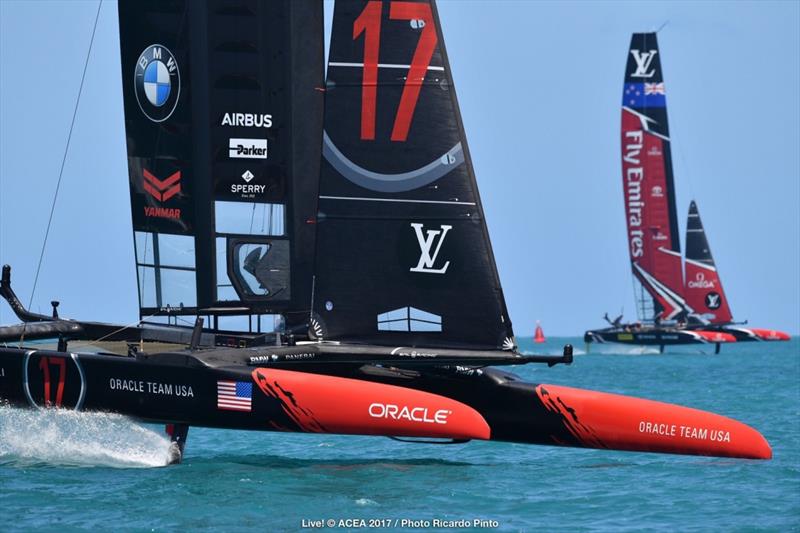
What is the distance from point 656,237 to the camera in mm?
48875

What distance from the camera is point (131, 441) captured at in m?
13.1

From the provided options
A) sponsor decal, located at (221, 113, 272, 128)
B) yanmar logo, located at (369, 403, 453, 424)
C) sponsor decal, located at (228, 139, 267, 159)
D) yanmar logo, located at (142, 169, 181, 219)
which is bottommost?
yanmar logo, located at (369, 403, 453, 424)

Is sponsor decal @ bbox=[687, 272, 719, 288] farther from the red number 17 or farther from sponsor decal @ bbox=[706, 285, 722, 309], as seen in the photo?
the red number 17

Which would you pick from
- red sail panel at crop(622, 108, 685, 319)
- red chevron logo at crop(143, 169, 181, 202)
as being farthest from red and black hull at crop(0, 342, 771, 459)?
red sail panel at crop(622, 108, 685, 319)

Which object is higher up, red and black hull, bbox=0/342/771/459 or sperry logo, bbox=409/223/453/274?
sperry logo, bbox=409/223/453/274

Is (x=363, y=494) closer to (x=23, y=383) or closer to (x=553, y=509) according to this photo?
(x=553, y=509)

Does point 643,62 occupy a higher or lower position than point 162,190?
higher

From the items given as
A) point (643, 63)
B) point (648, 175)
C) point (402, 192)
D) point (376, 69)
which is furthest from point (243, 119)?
point (643, 63)

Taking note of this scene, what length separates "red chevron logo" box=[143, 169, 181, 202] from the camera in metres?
14.4

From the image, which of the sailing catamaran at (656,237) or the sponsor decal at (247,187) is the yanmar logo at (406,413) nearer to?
the sponsor decal at (247,187)

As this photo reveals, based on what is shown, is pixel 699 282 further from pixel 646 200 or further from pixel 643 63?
pixel 643 63

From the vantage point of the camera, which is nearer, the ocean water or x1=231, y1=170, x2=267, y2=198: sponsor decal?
the ocean water

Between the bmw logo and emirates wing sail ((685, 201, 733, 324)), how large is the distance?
41364mm

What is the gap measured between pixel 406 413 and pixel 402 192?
2.22 meters
